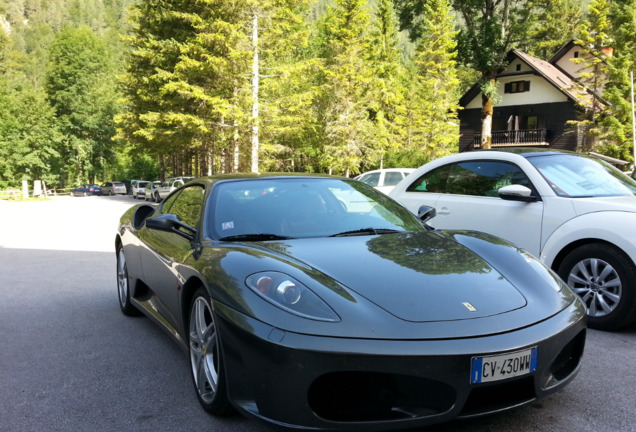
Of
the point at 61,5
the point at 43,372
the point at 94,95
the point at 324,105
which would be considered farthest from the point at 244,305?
the point at 61,5

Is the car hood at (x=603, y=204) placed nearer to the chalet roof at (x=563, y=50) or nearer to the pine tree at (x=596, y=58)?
the pine tree at (x=596, y=58)

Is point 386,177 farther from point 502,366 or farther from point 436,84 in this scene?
point 436,84

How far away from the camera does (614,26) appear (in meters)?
32.8

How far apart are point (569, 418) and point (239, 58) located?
2666 cm

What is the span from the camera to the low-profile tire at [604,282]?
165 inches

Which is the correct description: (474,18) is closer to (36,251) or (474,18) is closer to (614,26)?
(614,26)

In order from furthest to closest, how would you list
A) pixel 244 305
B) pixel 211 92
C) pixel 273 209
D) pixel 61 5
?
pixel 61 5, pixel 211 92, pixel 273 209, pixel 244 305

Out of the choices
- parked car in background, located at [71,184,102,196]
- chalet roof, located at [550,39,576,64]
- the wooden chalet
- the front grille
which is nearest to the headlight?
the front grille

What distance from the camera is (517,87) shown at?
42.0 meters

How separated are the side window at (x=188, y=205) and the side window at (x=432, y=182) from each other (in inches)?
118

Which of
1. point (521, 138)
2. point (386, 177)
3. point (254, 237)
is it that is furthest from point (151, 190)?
point (254, 237)

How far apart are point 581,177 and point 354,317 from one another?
12.5ft

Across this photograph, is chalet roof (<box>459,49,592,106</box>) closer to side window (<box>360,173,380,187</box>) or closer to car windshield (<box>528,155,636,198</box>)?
side window (<box>360,173,380,187</box>)

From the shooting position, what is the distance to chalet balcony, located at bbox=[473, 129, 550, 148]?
4072 centimetres
